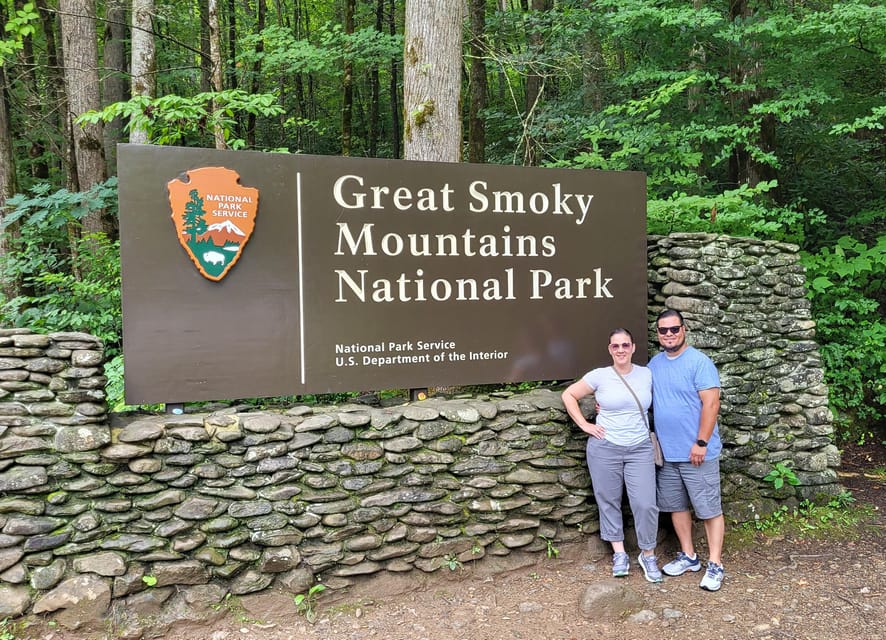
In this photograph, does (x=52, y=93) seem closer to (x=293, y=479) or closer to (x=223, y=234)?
(x=223, y=234)

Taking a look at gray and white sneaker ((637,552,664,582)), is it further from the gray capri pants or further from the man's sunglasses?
the man's sunglasses

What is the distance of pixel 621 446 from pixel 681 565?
3.30ft

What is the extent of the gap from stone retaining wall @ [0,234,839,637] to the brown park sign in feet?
0.89

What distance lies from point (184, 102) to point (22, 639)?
14.3 ft

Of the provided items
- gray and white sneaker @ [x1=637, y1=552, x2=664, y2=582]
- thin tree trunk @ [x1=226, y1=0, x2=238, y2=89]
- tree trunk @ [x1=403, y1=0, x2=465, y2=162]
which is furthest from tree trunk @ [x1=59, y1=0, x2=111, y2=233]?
gray and white sneaker @ [x1=637, y1=552, x2=664, y2=582]

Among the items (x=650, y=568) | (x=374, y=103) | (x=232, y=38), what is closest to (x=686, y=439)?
(x=650, y=568)

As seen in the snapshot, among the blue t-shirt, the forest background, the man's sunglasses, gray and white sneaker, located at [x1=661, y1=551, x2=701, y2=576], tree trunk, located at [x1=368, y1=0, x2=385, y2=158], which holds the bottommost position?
gray and white sneaker, located at [x1=661, y1=551, x2=701, y2=576]

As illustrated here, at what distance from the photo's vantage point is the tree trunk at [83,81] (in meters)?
7.72

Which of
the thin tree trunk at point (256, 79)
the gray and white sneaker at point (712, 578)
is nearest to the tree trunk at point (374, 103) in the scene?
the thin tree trunk at point (256, 79)

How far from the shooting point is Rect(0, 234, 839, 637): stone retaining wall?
342 centimetres

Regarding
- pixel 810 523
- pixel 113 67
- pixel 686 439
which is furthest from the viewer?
pixel 113 67

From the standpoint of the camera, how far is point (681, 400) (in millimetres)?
4168

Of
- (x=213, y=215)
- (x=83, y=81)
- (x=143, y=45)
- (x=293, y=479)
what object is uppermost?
(x=143, y=45)

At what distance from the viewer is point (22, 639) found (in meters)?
3.27
